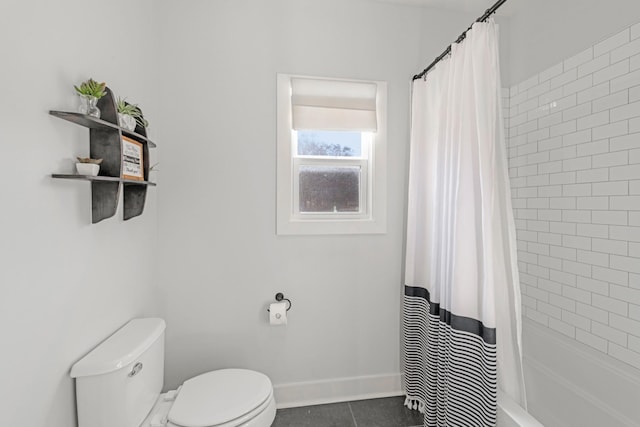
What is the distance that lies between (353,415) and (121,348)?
1.36 m

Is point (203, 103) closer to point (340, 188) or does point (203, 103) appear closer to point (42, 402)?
point (340, 188)

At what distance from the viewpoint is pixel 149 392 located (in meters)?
1.34

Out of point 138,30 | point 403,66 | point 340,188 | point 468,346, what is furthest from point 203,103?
point 468,346

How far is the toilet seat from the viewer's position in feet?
4.10

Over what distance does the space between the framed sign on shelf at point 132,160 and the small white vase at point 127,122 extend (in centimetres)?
5

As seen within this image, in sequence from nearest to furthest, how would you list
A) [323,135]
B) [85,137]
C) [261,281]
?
[85,137]
[261,281]
[323,135]

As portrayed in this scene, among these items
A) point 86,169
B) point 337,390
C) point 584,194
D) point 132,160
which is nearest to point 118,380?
point 86,169

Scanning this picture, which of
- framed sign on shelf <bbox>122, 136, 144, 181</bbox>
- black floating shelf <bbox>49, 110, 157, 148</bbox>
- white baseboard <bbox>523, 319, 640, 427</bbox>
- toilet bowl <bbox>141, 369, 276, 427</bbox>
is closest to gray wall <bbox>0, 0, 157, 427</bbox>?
black floating shelf <bbox>49, 110, 157, 148</bbox>

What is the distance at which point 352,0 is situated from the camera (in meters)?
1.93

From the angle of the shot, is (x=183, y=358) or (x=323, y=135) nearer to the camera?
(x=183, y=358)

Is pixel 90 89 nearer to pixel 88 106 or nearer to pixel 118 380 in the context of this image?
pixel 88 106

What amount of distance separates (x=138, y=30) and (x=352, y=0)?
4.16ft

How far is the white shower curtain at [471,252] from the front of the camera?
4.05 feet

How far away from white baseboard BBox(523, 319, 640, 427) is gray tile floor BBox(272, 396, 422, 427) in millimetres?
721
